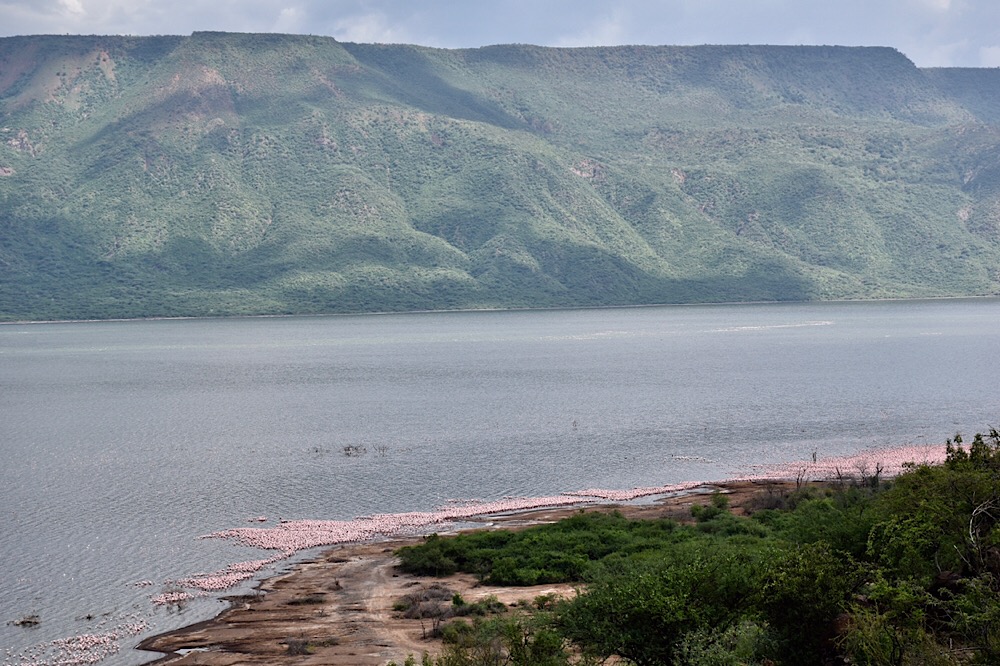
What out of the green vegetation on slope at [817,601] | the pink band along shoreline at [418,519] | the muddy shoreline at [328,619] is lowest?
the pink band along shoreline at [418,519]

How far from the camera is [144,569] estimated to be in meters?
41.0

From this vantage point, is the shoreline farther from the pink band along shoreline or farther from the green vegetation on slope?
the green vegetation on slope

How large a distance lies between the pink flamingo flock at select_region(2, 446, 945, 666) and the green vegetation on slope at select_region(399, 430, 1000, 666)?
732 cm

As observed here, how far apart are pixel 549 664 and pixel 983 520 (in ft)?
39.1

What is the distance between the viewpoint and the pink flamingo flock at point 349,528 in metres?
32.2

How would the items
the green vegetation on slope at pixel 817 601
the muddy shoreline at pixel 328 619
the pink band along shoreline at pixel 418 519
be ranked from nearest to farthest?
the green vegetation on slope at pixel 817 601 → the muddy shoreline at pixel 328 619 → the pink band along shoreline at pixel 418 519

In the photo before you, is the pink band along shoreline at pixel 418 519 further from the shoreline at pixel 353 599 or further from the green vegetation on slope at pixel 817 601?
the green vegetation on slope at pixel 817 601

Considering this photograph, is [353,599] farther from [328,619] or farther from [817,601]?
[817,601]

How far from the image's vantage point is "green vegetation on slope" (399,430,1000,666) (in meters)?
22.6

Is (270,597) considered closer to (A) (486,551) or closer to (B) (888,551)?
(A) (486,551)

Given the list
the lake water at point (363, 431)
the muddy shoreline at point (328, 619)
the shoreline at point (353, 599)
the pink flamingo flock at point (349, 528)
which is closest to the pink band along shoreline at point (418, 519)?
the pink flamingo flock at point (349, 528)

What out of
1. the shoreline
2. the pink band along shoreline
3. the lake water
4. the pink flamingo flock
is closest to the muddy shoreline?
the shoreline

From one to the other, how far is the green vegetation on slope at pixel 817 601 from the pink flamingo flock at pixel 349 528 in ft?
24.0

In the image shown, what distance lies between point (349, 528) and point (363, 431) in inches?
1179
